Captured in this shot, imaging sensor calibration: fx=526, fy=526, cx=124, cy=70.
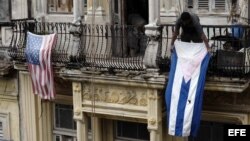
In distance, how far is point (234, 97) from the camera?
Answer: 35.3 ft

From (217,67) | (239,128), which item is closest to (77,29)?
(217,67)

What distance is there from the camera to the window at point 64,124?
13.2 m

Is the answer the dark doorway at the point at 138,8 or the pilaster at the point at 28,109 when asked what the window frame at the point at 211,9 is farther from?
the pilaster at the point at 28,109

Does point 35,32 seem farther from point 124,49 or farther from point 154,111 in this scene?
point 154,111

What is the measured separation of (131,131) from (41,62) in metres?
2.66

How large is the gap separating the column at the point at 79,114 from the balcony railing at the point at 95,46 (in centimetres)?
52

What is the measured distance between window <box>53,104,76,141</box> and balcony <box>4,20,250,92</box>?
1700mm

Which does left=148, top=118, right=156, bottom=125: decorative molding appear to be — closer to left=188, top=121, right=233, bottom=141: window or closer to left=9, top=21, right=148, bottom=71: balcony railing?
left=9, top=21, right=148, bottom=71: balcony railing

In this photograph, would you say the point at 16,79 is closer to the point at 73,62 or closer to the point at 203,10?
the point at 73,62

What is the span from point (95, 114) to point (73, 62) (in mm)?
1237

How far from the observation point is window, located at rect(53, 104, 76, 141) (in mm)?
13188

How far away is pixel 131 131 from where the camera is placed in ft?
40.6

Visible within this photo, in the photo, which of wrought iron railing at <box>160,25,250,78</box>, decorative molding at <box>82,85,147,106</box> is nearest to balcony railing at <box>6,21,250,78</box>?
wrought iron railing at <box>160,25,250,78</box>

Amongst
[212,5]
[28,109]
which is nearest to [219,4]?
[212,5]
